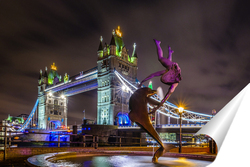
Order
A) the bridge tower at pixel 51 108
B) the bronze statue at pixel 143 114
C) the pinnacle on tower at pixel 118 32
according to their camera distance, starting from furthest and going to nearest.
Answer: the bridge tower at pixel 51 108, the pinnacle on tower at pixel 118 32, the bronze statue at pixel 143 114

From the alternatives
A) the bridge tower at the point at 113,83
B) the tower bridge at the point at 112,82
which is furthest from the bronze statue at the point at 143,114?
the bridge tower at the point at 113,83

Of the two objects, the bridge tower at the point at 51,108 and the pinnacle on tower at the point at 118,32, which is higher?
the pinnacle on tower at the point at 118,32

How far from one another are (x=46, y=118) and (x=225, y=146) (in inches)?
2611

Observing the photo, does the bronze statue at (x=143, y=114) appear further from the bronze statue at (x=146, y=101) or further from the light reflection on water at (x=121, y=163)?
the light reflection on water at (x=121, y=163)

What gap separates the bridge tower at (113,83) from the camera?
41.5 metres

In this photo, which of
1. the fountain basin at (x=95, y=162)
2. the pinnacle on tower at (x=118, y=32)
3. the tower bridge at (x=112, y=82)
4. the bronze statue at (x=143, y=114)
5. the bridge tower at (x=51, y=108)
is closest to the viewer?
the fountain basin at (x=95, y=162)

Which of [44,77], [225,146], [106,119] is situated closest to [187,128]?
[106,119]

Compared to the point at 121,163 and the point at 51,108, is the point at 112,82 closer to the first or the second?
the point at 51,108

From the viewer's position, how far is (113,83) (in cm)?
4253

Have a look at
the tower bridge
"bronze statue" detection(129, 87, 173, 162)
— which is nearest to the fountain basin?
"bronze statue" detection(129, 87, 173, 162)

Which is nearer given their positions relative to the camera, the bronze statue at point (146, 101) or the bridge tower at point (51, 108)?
the bronze statue at point (146, 101)

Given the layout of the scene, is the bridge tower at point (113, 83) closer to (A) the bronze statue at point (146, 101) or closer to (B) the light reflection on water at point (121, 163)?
(B) the light reflection on water at point (121, 163)

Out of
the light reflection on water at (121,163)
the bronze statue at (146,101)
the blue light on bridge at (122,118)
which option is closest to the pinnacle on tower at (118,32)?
the blue light on bridge at (122,118)

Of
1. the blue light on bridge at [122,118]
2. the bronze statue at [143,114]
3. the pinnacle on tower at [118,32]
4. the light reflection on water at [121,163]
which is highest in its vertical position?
the pinnacle on tower at [118,32]
